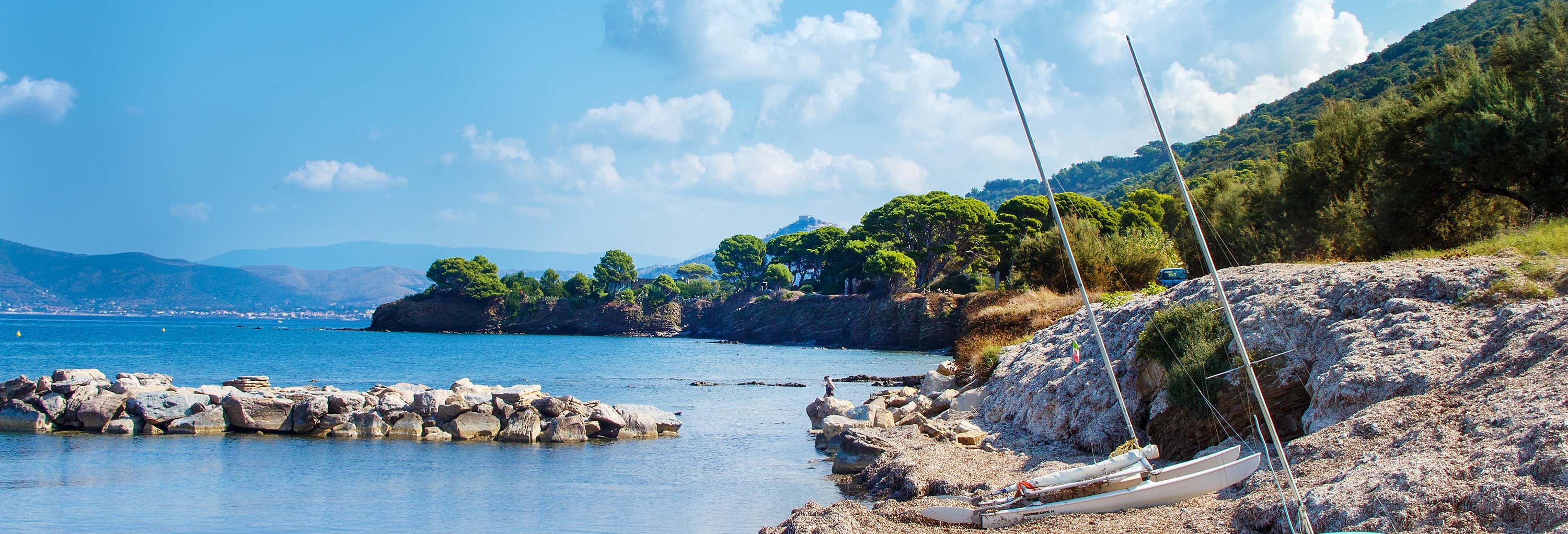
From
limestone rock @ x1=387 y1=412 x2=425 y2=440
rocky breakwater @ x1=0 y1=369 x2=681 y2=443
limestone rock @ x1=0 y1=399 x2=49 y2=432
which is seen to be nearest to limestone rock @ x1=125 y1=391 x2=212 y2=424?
rocky breakwater @ x1=0 y1=369 x2=681 y2=443

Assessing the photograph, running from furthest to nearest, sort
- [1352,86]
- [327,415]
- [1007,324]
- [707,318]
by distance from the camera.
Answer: [707,318] < [1352,86] < [1007,324] < [327,415]

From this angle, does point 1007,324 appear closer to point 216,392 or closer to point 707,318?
point 216,392

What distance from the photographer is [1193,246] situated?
3250 centimetres

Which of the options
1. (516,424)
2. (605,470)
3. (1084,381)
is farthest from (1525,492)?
(516,424)

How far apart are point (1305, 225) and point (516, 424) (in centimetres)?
2328

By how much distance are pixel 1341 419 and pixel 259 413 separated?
2414 cm

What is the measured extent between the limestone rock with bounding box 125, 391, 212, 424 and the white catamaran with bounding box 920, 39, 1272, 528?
21.5m

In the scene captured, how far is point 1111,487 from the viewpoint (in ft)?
36.9

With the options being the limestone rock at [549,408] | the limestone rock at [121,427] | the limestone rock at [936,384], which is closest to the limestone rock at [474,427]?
the limestone rock at [549,408]

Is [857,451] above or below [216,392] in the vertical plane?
below

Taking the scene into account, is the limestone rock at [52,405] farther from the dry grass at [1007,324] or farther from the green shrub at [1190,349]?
the green shrub at [1190,349]

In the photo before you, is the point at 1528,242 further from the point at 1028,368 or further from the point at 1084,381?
the point at 1028,368

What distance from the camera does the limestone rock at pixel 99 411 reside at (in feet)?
78.7

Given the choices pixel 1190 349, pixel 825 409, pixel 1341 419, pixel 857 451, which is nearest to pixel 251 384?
pixel 825 409
